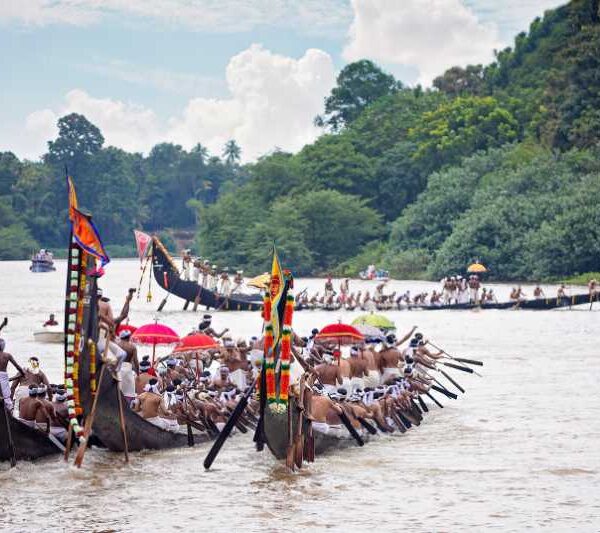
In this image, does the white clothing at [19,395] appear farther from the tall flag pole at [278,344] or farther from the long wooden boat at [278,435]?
the tall flag pole at [278,344]

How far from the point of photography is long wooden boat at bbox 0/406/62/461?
14852 millimetres

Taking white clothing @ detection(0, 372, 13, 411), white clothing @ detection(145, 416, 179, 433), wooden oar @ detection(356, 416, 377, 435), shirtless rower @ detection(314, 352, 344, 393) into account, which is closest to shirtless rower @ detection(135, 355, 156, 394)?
white clothing @ detection(145, 416, 179, 433)

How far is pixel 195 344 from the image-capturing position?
63.3 feet

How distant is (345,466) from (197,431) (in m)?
2.47

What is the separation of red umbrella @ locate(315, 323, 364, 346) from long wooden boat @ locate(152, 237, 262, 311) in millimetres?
22636

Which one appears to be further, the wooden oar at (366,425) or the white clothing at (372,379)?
the white clothing at (372,379)

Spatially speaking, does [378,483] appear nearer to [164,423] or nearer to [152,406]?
[164,423]

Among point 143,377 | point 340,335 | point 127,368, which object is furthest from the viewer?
point 340,335

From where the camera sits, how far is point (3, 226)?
11869cm

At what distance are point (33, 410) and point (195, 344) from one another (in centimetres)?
436

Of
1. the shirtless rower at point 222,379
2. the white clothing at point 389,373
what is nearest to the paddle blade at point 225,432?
the shirtless rower at point 222,379

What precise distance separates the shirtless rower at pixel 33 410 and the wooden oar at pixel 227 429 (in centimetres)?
213

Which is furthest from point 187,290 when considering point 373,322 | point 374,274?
point 374,274

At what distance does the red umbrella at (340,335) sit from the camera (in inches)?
778
